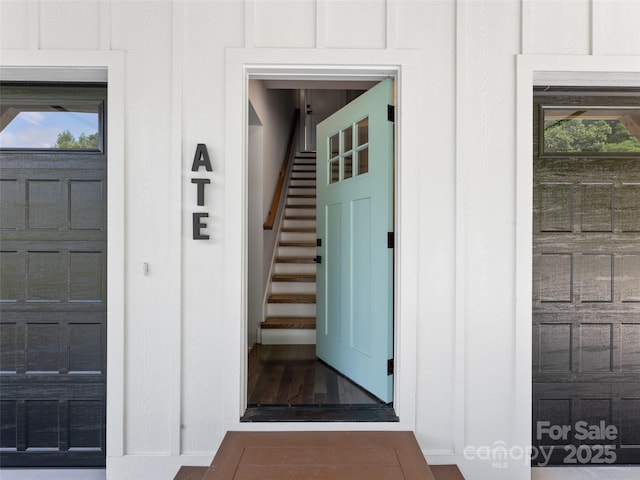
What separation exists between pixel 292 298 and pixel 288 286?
7.3 inches

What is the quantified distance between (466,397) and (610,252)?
1272 millimetres

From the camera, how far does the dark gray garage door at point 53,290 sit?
7.17 feet

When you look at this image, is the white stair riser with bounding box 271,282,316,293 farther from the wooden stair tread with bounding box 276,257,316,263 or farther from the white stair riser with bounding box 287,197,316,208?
the white stair riser with bounding box 287,197,316,208

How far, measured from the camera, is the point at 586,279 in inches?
88.0

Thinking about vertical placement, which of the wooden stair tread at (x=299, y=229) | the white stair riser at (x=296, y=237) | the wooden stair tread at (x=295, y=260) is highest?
the wooden stair tread at (x=299, y=229)

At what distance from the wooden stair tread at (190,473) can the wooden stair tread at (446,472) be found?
1.22m

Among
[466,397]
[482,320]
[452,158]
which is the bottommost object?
[466,397]

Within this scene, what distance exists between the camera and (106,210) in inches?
86.6

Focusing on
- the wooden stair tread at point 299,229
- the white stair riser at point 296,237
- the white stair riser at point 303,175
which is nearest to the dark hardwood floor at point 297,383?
the white stair riser at point 296,237

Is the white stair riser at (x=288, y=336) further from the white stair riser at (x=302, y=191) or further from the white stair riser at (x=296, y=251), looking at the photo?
the white stair riser at (x=302, y=191)

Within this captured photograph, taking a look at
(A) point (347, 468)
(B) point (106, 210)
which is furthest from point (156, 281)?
(A) point (347, 468)

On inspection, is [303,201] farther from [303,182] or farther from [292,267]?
[292,267]

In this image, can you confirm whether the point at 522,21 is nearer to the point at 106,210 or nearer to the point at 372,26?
the point at 372,26

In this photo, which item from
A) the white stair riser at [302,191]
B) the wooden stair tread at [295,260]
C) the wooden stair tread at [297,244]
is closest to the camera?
A: the wooden stair tread at [295,260]
